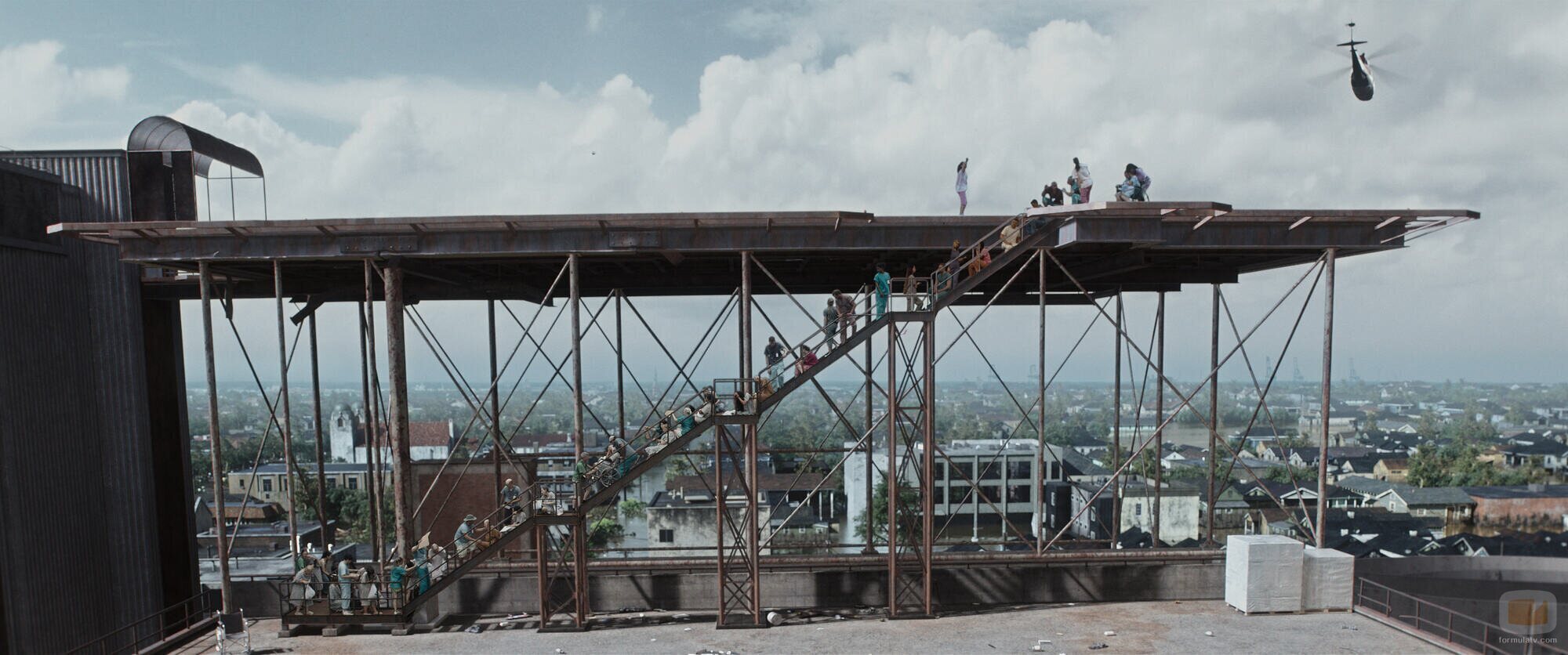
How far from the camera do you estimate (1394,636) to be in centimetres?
1441

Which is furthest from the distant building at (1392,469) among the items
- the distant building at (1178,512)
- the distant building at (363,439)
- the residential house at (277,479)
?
the residential house at (277,479)

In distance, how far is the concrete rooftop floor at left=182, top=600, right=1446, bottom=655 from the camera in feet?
46.5

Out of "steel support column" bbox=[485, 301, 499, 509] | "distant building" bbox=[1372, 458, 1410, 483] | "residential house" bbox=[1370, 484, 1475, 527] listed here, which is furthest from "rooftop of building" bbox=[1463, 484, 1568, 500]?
"steel support column" bbox=[485, 301, 499, 509]

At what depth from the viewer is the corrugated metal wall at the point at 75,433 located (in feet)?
53.8

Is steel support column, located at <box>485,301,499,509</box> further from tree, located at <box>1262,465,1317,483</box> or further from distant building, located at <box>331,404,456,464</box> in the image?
tree, located at <box>1262,465,1317,483</box>

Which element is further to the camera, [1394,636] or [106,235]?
[106,235]

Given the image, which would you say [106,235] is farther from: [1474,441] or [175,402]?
[1474,441]

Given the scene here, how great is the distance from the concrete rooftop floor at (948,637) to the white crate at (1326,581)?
1.03 ft

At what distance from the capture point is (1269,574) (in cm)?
1582

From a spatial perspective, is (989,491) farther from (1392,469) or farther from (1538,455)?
(1538,455)

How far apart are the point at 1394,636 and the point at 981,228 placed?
12.0 metres

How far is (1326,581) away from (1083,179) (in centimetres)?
1078

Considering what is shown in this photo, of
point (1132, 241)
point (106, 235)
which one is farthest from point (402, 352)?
point (1132, 241)

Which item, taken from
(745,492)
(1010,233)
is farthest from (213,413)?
(1010,233)
